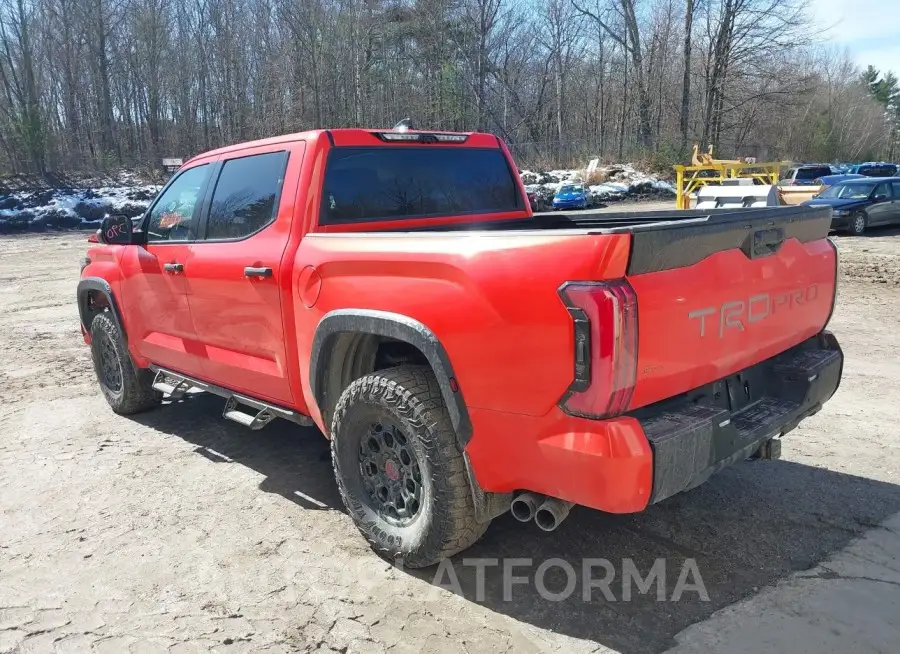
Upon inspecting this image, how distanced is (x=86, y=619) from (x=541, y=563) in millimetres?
2038

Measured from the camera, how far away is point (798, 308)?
11.1ft

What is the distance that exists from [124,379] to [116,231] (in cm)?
125

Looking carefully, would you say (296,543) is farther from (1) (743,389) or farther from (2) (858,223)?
(2) (858,223)

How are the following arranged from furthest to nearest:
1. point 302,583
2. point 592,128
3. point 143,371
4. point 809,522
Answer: point 592,128 < point 143,371 < point 809,522 < point 302,583

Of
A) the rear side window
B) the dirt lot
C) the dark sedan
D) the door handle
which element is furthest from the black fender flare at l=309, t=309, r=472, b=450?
the dark sedan

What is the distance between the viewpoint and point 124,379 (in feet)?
18.5

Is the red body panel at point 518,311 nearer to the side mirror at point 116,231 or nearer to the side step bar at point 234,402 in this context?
the side step bar at point 234,402

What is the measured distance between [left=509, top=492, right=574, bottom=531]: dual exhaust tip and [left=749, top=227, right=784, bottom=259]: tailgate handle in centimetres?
132

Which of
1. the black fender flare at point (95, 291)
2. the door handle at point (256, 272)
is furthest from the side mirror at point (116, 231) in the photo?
the door handle at point (256, 272)

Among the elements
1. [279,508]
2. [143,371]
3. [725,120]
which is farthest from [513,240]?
[725,120]

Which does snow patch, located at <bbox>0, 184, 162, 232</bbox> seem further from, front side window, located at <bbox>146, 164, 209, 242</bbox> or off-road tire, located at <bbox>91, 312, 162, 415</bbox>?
front side window, located at <bbox>146, 164, 209, 242</bbox>

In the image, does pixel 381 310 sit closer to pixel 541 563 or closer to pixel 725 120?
pixel 541 563

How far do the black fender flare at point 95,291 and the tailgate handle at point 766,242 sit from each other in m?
4.59

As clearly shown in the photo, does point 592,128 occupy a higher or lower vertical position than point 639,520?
higher
